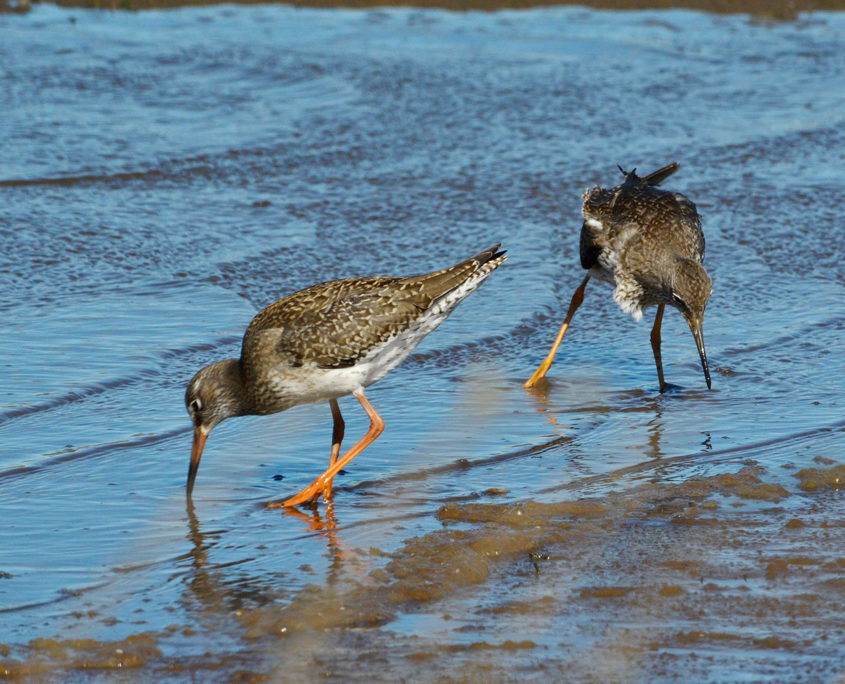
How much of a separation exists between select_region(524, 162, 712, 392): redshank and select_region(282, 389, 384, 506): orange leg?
1435 millimetres

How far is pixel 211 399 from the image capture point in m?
6.27

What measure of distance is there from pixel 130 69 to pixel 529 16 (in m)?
6.81

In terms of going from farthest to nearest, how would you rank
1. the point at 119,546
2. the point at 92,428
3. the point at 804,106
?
the point at 804,106, the point at 92,428, the point at 119,546

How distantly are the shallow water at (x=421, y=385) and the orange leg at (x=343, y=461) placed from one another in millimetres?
123

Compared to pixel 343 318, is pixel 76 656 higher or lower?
lower

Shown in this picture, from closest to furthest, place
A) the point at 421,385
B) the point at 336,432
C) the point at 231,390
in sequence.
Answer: the point at 231,390 → the point at 336,432 → the point at 421,385

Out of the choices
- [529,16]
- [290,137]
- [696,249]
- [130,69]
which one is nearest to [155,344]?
[696,249]

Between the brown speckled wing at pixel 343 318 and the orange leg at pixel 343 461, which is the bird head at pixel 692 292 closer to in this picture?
the brown speckled wing at pixel 343 318

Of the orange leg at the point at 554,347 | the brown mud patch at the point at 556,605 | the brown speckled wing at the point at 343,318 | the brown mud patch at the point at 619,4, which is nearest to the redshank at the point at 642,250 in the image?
the orange leg at the point at 554,347

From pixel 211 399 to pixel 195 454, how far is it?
0.92 feet

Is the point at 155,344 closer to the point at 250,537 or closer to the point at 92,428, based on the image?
the point at 92,428

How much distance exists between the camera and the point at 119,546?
5551mm

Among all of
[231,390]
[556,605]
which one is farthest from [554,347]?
[556,605]

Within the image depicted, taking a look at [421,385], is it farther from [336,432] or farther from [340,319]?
[340,319]
